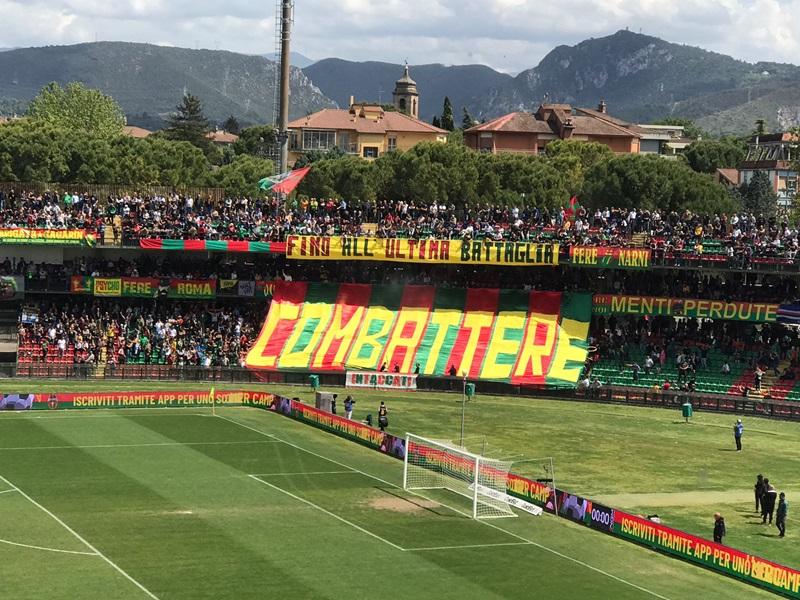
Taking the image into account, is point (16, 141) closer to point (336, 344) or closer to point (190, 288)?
point (190, 288)

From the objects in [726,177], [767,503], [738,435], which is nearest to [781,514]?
[767,503]

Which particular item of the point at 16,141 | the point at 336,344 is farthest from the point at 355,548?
the point at 16,141

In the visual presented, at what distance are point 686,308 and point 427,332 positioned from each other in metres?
16.2

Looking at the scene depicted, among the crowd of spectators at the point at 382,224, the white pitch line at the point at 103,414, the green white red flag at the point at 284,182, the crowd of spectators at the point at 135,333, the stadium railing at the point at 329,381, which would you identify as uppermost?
the green white red flag at the point at 284,182

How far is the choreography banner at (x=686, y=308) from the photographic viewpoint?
252 ft

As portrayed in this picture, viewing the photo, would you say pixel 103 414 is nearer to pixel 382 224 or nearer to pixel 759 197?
pixel 382 224

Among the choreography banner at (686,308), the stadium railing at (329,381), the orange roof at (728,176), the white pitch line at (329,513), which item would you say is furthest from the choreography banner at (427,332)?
the orange roof at (728,176)

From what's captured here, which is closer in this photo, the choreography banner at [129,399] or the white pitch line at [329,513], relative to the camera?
the white pitch line at [329,513]

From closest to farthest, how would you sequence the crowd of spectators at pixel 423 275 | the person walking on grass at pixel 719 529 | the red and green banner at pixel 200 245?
the person walking on grass at pixel 719 529 → the crowd of spectators at pixel 423 275 → the red and green banner at pixel 200 245

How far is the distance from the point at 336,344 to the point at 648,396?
2005cm

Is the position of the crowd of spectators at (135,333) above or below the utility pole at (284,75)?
below

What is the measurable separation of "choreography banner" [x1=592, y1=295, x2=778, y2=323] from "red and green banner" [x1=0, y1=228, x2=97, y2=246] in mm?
32589

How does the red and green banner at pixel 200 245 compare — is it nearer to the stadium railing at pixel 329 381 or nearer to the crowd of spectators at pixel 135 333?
the crowd of spectators at pixel 135 333

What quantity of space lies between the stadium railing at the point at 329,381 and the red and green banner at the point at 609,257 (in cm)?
832
